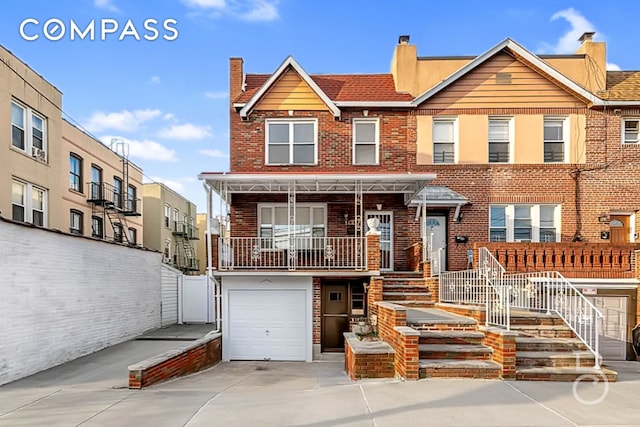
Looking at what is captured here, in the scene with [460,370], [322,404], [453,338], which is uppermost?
[453,338]

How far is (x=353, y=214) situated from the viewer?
13742 mm

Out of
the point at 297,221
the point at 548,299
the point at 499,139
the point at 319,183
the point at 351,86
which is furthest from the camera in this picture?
the point at 351,86

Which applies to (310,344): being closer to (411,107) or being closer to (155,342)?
(155,342)

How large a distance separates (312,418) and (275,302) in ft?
22.0

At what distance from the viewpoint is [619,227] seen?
13719 mm

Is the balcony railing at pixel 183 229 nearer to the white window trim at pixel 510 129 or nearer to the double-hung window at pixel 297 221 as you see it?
the double-hung window at pixel 297 221

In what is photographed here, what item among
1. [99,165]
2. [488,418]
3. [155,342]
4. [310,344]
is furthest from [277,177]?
[99,165]

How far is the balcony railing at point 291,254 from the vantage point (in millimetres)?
11895

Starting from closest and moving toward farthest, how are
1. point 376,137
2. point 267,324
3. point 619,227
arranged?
1. point 267,324
2. point 619,227
3. point 376,137

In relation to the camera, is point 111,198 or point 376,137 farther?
point 111,198

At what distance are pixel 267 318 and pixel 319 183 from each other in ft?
13.4

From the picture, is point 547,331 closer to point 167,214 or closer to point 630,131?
point 630,131

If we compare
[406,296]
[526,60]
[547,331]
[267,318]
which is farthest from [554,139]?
[267,318]

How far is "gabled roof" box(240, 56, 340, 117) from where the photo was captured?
1386 centimetres
